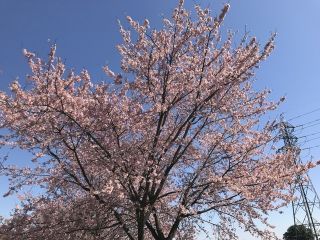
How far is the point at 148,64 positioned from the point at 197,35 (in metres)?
1.80

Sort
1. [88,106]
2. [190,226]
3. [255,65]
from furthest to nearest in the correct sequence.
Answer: [190,226]
[255,65]
[88,106]

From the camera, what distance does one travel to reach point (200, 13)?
40.2 feet

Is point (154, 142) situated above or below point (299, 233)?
below

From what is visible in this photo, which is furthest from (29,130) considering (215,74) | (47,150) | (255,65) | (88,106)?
(255,65)

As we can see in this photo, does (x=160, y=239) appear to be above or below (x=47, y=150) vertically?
below

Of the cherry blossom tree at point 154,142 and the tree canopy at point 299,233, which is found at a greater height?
the tree canopy at point 299,233

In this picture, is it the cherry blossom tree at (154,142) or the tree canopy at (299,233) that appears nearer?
the cherry blossom tree at (154,142)

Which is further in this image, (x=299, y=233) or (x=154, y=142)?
(x=299, y=233)

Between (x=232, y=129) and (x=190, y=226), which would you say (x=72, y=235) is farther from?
(x=232, y=129)

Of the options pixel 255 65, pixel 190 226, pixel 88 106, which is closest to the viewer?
pixel 88 106

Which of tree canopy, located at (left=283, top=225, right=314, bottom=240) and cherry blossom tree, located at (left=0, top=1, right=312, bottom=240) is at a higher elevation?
tree canopy, located at (left=283, top=225, right=314, bottom=240)

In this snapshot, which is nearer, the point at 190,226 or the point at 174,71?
the point at 174,71

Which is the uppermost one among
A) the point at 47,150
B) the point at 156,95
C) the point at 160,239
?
the point at 156,95

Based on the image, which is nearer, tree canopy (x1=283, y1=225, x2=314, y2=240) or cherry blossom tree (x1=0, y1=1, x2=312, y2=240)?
cherry blossom tree (x1=0, y1=1, x2=312, y2=240)
